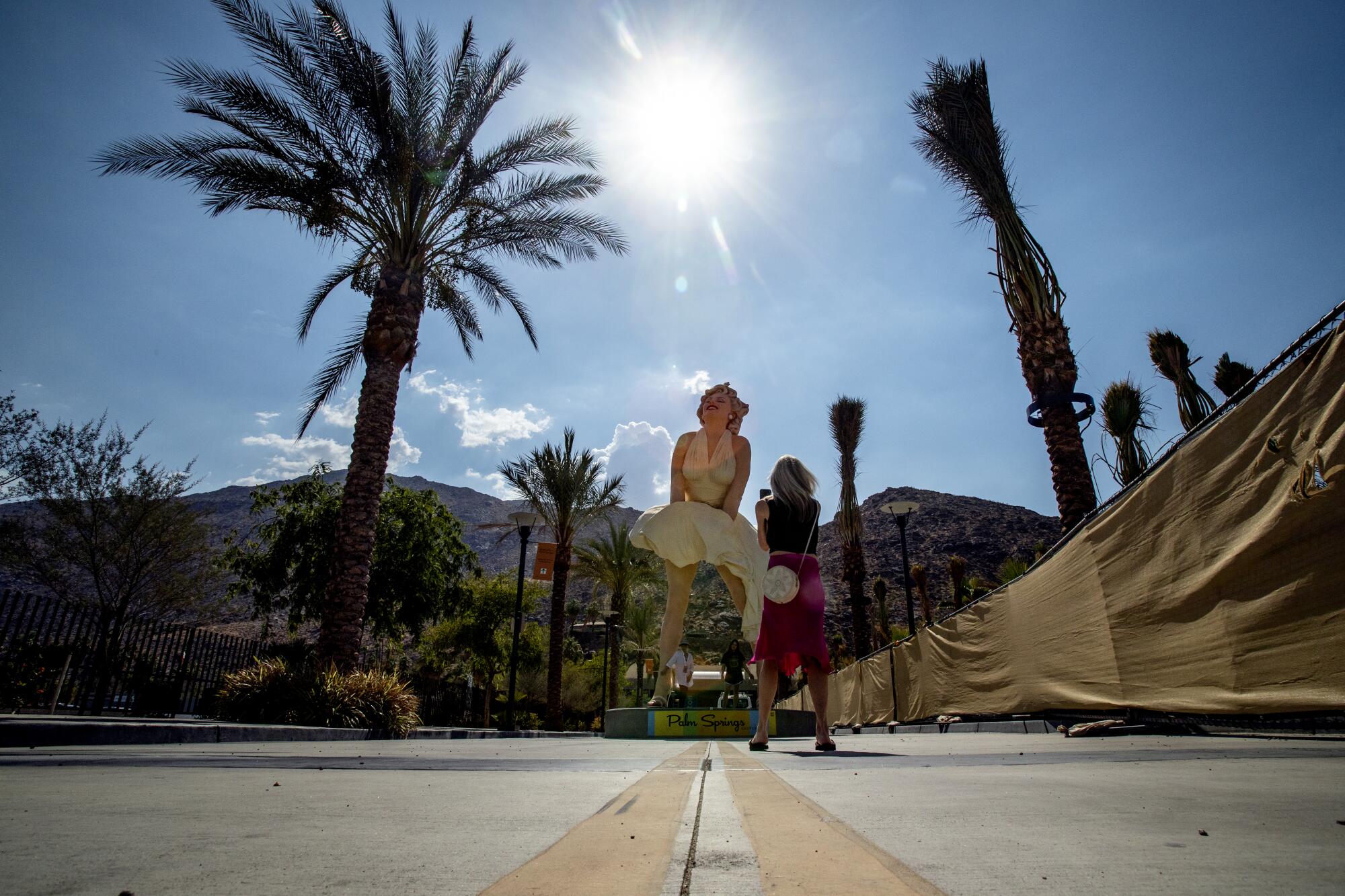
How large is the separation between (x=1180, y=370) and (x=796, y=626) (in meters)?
13.1

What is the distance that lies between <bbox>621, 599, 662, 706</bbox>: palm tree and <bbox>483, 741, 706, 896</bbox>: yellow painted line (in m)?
41.6

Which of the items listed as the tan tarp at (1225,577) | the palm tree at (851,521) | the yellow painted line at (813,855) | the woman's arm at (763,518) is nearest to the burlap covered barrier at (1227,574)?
the tan tarp at (1225,577)

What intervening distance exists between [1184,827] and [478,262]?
14.5m

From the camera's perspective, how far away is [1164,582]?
4930 millimetres

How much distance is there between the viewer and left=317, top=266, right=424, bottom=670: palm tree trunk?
10.1m

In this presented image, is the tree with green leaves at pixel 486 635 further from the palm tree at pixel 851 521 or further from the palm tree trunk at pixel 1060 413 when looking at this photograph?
the palm tree trunk at pixel 1060 413

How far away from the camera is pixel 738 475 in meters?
9.05

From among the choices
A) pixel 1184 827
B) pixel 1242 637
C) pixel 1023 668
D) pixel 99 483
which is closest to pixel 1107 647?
pixel 1242 637

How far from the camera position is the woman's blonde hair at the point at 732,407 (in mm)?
9352

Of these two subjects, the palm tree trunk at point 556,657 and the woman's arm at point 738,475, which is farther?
the palm tree trunk at point 556,657

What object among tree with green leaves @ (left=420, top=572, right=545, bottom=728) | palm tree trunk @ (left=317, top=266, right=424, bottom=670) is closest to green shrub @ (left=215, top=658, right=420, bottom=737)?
palm tree trunk @ (left=317, top=266, right=424, bottom=670)

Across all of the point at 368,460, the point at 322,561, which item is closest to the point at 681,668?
the point at 368,460

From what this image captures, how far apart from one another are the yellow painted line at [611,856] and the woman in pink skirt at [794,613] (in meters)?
3.29

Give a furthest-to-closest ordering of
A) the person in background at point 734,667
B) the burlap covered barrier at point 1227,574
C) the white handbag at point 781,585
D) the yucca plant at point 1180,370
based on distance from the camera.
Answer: the yucca plant at point 1180,370
the person in background at point 734,667
the white handbag at point 781,585
the burlap covered barrier at point 1227,574
